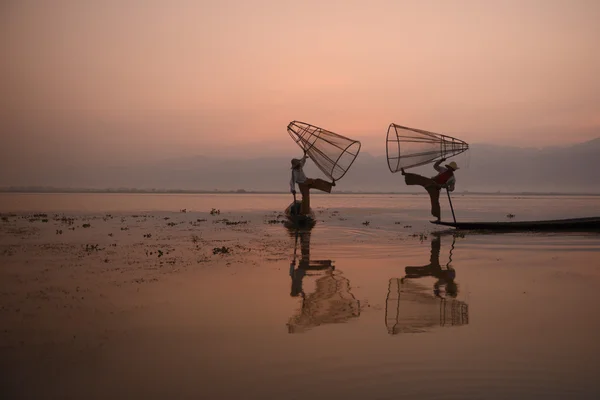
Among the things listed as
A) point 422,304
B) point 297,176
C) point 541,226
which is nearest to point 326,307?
point 422,304

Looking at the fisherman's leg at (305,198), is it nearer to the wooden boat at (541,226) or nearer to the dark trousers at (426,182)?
the dark trousers at (426,182)

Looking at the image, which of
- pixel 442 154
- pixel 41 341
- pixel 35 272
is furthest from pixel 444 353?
pixel 442 154

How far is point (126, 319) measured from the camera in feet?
25.8

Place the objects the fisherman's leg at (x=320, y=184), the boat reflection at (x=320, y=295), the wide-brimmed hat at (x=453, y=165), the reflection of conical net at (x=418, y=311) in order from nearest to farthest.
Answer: the reflection of conical net at (x=418, y=311), the boat reflection at (x=320, y=295), the wide-brimmed hat at (x=453, y=165), the fisherman's leg at (x=320, y=184)

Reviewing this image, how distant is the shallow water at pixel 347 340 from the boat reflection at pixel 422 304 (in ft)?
0.10

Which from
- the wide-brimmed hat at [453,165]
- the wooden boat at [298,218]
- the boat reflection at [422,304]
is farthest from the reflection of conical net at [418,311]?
the wooden boat at [298,218]

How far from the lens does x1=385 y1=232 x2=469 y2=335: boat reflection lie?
7.45 m

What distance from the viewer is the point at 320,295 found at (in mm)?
9555

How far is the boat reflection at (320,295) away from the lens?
774 cm

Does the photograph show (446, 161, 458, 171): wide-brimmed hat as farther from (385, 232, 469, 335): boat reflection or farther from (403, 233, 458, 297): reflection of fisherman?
(385, 232, 469, 335): boat reflection

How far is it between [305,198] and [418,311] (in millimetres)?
15155

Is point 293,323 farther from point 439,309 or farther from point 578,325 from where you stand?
point 578,325

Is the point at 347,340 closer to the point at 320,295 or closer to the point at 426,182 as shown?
the point at 320,295

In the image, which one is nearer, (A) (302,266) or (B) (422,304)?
(B) (422,304)
